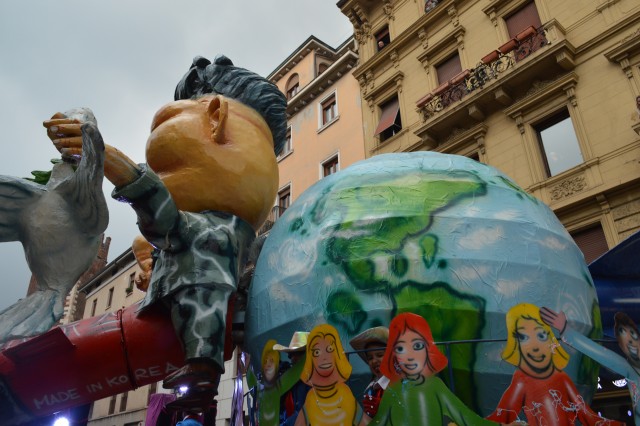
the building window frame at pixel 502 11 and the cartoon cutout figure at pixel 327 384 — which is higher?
the building window frame at pixel 502 11

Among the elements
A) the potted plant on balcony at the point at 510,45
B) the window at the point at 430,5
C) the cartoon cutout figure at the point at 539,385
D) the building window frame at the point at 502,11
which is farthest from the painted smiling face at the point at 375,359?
the window at the point at 430,5

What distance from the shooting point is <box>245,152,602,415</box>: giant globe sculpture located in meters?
2.20

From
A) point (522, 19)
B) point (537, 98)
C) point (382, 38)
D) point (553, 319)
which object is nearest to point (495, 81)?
point (537, 98)

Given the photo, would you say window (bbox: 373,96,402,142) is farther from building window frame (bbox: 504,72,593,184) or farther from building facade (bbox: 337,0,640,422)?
building window frame (bbox: 504,72,593,184)

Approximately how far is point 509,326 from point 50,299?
7.13 feet

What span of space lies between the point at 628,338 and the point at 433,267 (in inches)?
35.0

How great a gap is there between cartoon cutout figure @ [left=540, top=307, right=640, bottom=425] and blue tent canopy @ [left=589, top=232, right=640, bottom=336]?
0.87 m

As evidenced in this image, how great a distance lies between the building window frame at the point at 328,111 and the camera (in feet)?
63.3

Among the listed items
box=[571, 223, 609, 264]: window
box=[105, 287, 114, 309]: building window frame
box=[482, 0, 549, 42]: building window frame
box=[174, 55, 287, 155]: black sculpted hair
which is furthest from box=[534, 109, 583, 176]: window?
box=[105, 287, 114, 309]: building window frame

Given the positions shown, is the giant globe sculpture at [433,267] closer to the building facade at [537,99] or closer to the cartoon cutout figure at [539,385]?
the cartoon cutout figure at [539,385]

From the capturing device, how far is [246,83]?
11.8ft

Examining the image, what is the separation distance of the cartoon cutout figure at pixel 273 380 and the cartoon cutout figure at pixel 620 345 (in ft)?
3.32

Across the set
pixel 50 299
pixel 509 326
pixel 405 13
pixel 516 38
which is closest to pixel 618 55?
pixel 516 38

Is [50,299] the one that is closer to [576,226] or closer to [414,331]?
[414,331]
